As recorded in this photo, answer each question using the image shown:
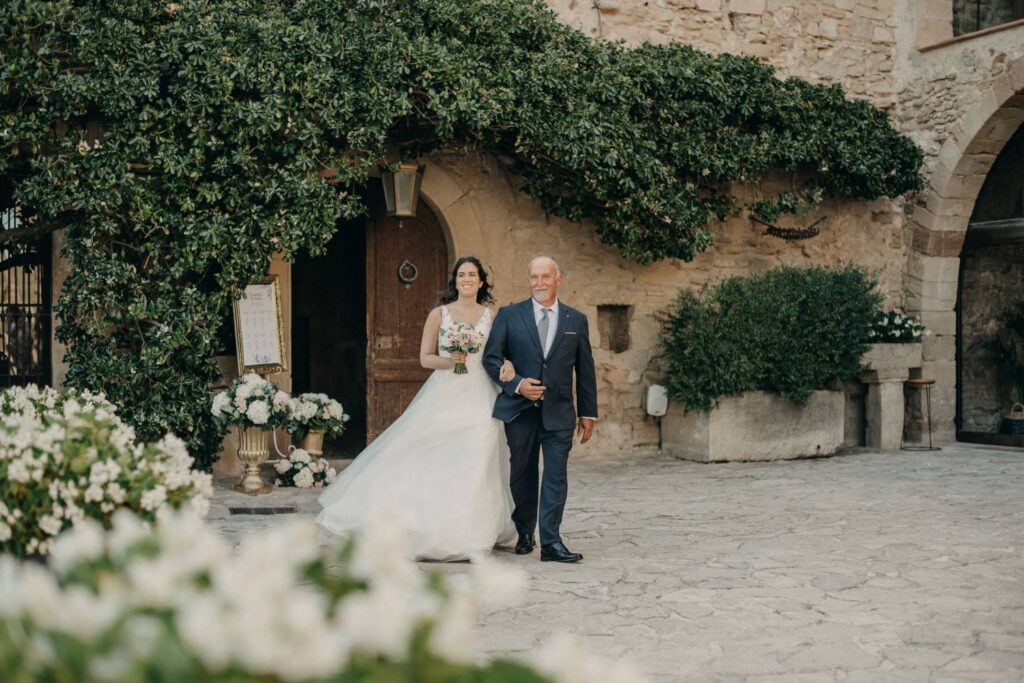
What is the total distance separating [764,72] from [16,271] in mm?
7026

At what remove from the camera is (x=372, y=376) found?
9.99 metres

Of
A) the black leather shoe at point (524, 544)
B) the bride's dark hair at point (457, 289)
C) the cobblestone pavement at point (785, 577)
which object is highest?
the bride's dark hair at point (457, 289)

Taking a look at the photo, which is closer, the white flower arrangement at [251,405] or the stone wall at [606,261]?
the white flower arrangement at [251,405]

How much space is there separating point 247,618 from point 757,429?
30.7 ft

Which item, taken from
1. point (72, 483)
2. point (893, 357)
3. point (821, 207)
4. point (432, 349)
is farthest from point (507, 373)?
point (821, 207)

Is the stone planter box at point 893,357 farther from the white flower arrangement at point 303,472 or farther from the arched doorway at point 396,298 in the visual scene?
the white flower arrangement at point 303,472

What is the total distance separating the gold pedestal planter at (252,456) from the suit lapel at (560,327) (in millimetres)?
3221

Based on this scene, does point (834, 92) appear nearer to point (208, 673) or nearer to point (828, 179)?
point (828, 179)

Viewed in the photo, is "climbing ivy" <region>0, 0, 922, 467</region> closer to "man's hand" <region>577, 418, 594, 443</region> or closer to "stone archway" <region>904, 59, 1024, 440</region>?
"man's hand" <region>577, 418, 594, 443</region>

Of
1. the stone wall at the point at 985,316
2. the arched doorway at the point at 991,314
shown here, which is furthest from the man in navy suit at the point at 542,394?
the stone wall at the point at 985,316

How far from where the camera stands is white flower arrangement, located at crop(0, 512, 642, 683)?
1.29 meters

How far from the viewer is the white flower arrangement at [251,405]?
8.09 meters

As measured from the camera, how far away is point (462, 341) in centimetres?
615

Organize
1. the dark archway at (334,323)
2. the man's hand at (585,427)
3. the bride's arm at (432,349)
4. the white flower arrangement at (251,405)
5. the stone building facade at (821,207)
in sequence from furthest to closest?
the dark archway at (334,323)
the stone building facade at (821,207)
the white flower arrangement at (251,405)
the bride's arm at (432,349)
the man's hand at (585,427)
